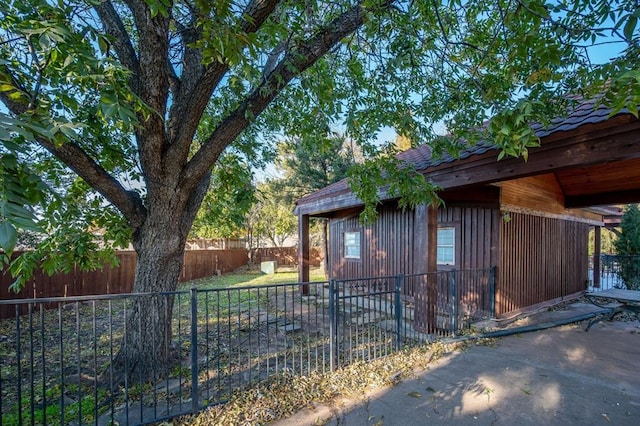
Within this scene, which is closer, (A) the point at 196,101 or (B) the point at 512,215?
(A) the point at 196,101

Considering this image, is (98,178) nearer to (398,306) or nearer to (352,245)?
(398,306)

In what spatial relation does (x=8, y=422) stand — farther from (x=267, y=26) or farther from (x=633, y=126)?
(x=633, y=126)

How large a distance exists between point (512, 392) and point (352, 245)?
6.09 metres

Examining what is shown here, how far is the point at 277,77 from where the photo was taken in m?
3.26

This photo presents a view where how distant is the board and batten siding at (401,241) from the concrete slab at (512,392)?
178 cm

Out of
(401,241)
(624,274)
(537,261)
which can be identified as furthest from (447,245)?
(624,274)

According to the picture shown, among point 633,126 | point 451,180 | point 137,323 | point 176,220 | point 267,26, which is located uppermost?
point 267,26

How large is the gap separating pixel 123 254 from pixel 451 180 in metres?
9.29

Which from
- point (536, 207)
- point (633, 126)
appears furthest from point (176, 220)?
point (536, 207)

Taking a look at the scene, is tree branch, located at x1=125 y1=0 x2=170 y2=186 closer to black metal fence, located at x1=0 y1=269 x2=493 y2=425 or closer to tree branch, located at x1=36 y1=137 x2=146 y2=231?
tree branch, located at x1=36 y1=137 x2=146 y2=231

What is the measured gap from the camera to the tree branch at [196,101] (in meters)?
3.05

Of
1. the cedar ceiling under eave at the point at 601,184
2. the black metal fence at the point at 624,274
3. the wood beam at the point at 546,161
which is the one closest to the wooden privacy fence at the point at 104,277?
the wood beam at the point at 546,161

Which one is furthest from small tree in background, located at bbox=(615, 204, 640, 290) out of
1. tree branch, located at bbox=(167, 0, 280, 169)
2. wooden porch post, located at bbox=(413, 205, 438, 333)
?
tree branch, located at bbox=(167, 0, 280, 169)

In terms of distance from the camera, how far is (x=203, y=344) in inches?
191
